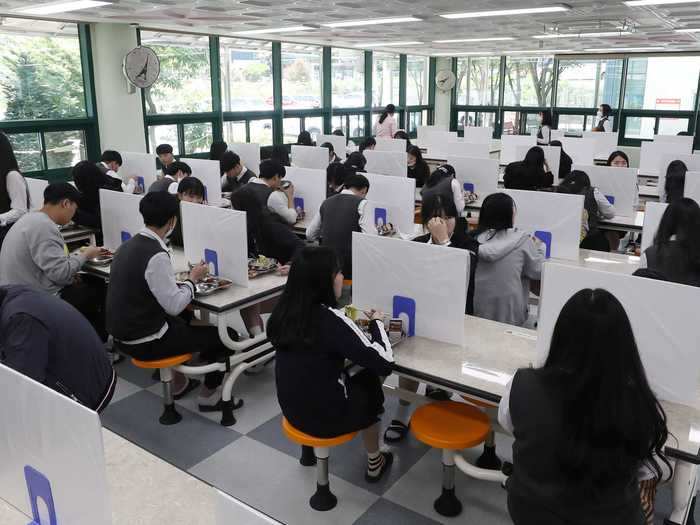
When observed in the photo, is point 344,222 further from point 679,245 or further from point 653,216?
point 679,245

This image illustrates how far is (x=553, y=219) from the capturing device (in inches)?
154

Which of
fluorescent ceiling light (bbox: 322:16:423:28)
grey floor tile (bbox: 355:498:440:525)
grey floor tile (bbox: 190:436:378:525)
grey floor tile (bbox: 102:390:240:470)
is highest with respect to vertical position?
fluorescent ceiling light (bbox: 322:16:423:28)

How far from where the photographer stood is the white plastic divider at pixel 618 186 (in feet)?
16.5

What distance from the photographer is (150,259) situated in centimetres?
292

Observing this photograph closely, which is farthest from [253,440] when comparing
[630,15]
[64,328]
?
[630,15]

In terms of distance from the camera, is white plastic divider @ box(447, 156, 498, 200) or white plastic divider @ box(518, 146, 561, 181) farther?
white plastic divider @ box(518, 146, 561, 181)

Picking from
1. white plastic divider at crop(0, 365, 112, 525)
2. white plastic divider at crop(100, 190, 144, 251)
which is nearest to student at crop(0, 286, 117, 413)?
white plastic divider at crop(0, 365, 112, 525)

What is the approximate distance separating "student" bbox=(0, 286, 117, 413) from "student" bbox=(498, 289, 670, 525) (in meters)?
1.45

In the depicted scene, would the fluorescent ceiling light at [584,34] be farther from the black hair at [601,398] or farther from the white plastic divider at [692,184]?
the black hair at [601,398]

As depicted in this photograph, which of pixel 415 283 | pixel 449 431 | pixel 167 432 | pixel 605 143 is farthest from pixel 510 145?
pixel 449 431

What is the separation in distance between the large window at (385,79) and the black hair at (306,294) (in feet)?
37.9

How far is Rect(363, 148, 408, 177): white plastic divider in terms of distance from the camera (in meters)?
6.76

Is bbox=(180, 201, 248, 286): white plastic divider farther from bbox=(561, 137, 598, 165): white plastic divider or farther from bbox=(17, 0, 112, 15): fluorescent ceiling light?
bbox=(561, 137, 598, 165): white plastic divider

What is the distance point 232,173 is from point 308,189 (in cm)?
113
